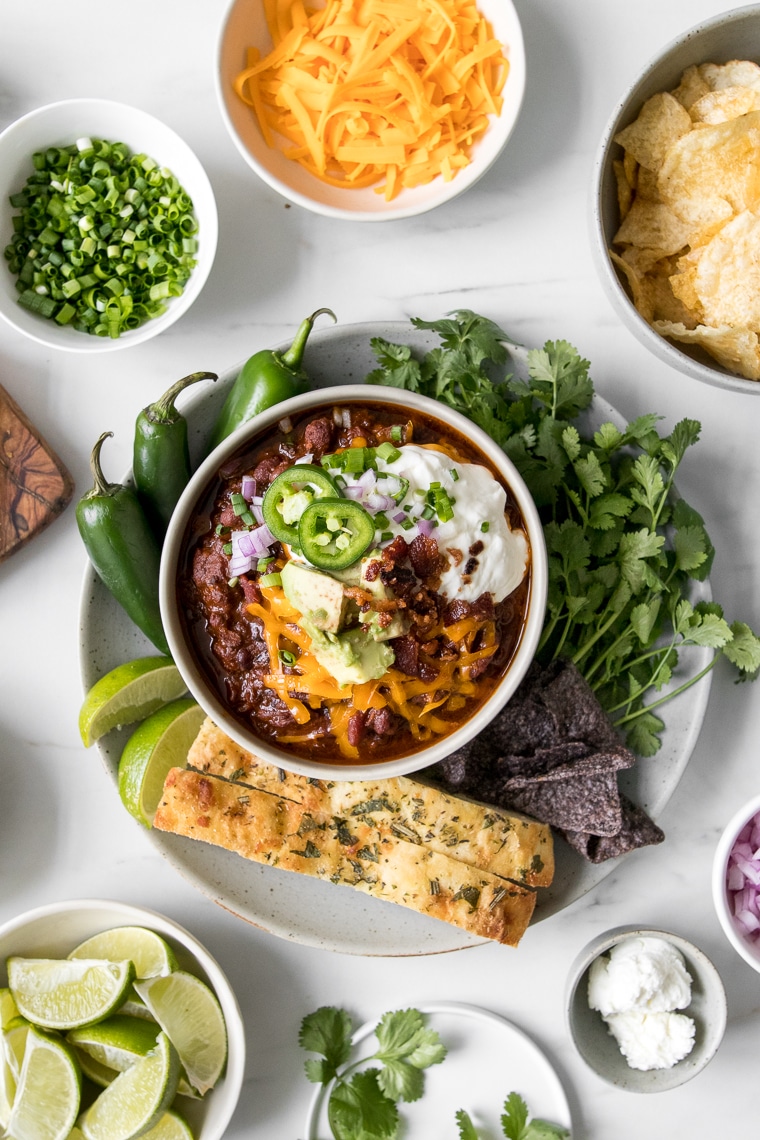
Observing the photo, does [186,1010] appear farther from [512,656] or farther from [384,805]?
[512,656]

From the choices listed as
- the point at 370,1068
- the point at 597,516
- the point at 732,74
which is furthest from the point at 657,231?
the point at 370,1068

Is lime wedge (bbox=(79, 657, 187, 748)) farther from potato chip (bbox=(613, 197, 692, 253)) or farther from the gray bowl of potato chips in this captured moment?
potato chip (bbox=(613, 197, 692, 253))

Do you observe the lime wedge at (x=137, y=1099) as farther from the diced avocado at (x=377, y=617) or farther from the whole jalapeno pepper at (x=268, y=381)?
the whole jalapeno pepper at (x=268, y=381)

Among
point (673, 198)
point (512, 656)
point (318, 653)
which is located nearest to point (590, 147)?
point (673, 198)

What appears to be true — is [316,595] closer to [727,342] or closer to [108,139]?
[727,342]

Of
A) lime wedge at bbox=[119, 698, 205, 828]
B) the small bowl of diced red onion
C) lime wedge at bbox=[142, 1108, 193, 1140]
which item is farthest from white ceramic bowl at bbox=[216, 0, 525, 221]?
lime wedge at bbox=[142, 1108, 193, 1140]

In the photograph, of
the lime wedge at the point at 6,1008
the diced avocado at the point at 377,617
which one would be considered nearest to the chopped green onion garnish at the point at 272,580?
the diced avocado at the point at 377,617

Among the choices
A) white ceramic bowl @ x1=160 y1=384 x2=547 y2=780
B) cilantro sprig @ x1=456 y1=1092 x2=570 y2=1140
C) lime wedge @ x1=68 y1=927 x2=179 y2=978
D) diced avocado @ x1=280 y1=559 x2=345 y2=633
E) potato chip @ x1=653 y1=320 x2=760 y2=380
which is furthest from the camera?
cilantro sprig @ x1=456 y1=1092 x2=570 y2=1140
